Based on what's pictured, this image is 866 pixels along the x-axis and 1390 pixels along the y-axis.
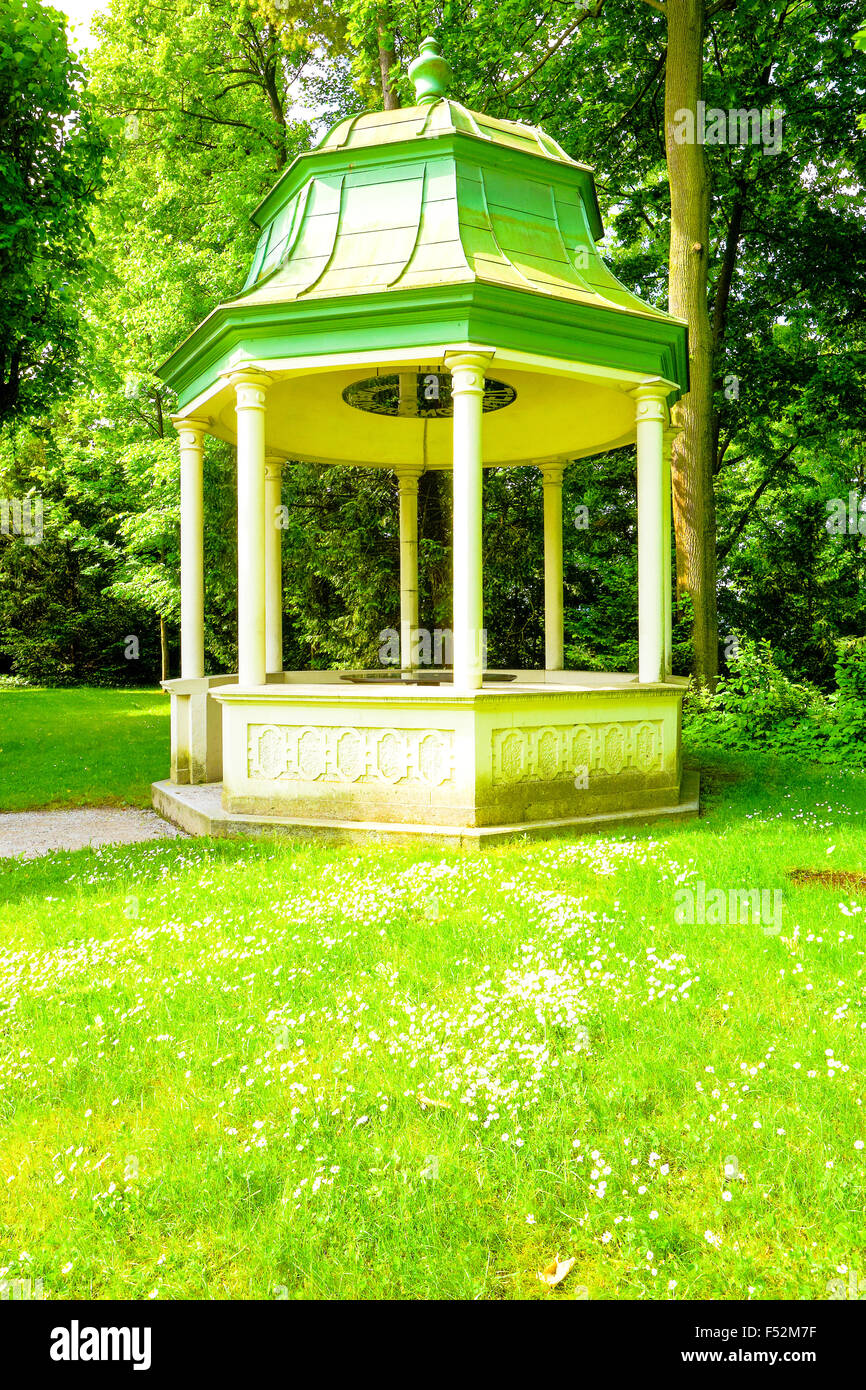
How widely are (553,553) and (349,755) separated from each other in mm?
5393

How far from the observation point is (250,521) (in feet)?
26.5

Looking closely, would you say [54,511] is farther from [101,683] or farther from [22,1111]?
[22,1111]

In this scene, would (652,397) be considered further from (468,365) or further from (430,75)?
(430,75)

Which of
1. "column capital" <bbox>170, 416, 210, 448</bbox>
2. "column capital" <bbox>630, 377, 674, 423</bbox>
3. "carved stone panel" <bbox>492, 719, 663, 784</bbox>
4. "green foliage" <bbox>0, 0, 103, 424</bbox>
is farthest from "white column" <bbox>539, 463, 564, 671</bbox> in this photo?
"green foliage" <bbox>0, 0, 103, 424</bbox>

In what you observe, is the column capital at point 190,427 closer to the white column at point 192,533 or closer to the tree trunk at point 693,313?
the white column at point 192,533

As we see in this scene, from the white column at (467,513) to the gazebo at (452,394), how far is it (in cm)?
2

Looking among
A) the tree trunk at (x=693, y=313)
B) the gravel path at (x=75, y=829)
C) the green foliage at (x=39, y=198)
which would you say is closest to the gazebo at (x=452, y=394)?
the gravel path at (x=75, y=829)

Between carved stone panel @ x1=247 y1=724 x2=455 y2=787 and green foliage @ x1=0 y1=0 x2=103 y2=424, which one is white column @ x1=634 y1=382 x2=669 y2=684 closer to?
carved stone panel @ x1=247 y1=724 x2=455 y2=787

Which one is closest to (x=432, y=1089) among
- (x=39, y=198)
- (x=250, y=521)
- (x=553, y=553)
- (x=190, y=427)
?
(x=250, y=521)

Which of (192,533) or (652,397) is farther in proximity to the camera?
(192,533)

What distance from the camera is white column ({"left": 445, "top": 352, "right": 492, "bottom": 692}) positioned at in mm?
7426

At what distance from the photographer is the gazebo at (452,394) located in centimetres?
749

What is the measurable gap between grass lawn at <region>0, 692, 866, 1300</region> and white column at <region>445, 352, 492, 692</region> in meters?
1.97

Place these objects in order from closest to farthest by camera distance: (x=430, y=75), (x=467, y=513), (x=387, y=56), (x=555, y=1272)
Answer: (x=555, y=1272), (x=467, y=513), (x=430, y=75), (x=387, y=56)
